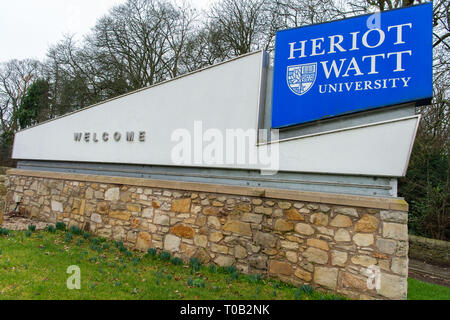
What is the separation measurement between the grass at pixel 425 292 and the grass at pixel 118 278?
2388 millimetres

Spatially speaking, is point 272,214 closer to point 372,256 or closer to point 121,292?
point 372,256

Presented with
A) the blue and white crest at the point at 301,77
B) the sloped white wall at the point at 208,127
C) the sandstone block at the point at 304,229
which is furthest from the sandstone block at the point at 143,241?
the blue and white crest at the point at 301,77

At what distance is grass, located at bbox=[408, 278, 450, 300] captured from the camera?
16.1ft

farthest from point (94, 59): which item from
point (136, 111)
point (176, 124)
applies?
point (176, 124)

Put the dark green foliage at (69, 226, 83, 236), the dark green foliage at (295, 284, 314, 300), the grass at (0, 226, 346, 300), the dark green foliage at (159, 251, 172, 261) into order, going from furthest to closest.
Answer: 1. the dark green foliage at (69, 226, 83, 236)
2. the dark green foliage at (159, 251, 172, 261)
3. the dark green foliage at (295, 284, 314, 300)
4. the grass at (0, 226, 346, 300)

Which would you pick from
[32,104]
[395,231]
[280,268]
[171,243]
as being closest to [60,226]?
[171,243]

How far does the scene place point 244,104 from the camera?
194 inches

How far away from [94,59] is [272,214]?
15.4m

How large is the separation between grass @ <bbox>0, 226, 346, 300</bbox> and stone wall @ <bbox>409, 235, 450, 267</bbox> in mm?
6247

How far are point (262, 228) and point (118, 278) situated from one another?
231 cm

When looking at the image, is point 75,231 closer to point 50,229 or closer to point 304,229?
point 50,229

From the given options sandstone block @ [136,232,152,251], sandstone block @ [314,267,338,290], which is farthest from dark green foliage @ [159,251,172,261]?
sandstone block @ [314,267,338,290]

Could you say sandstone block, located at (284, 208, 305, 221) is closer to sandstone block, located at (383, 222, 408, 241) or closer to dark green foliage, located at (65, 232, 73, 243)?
sandstone block, located at (383, 222, 408, 241)

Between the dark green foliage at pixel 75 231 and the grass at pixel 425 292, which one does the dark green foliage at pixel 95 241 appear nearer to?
the dark green foliage at pixel 75 231
